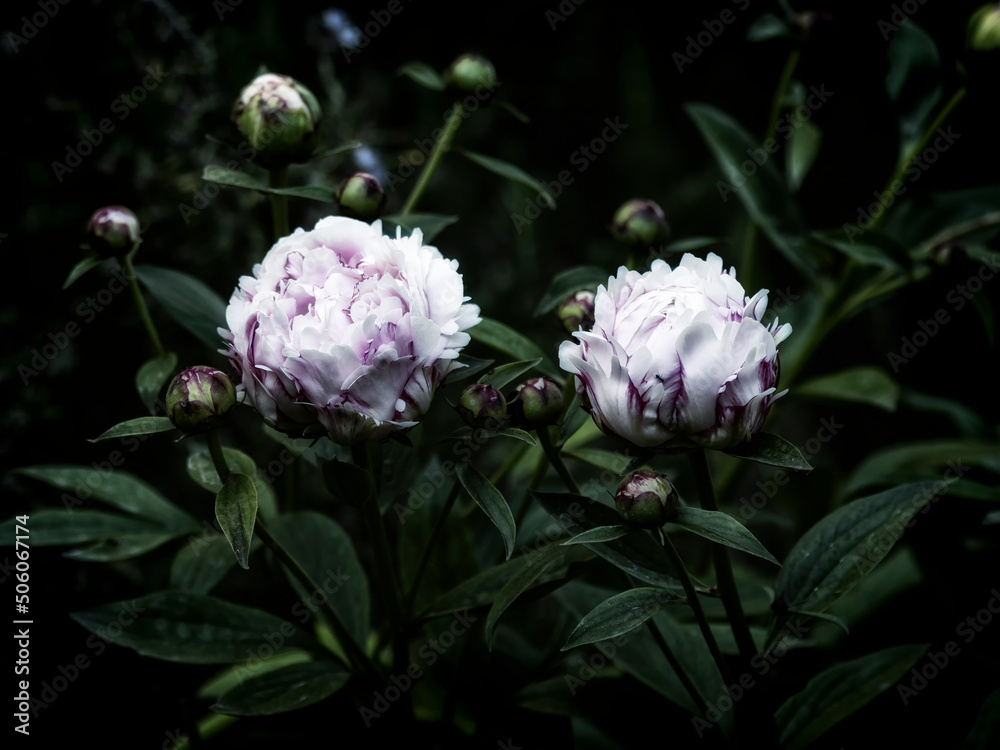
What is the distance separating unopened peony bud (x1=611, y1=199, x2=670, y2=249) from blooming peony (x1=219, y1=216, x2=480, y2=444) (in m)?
0.17

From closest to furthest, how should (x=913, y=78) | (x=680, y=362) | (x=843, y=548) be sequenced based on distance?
(x=680, y=362)
(x=843, y=548)
(x=913, y=78)

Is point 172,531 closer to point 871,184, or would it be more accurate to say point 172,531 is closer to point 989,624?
point 989,624

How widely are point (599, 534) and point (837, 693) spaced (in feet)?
0.89

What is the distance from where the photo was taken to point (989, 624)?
736mm

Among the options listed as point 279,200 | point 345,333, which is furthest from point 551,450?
point 279,200

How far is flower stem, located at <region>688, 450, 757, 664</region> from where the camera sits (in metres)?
0.46

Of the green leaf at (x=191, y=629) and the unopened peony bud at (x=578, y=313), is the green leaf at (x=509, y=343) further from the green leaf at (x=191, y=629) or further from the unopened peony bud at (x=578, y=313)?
the green leaf at (x=191, y=629)

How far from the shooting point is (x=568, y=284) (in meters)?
0.58

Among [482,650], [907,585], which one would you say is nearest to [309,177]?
[482,650]

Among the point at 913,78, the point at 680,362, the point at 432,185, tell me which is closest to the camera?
the point at 680,362

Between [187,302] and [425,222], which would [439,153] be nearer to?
[425,222]

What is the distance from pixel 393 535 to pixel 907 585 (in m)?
0.66

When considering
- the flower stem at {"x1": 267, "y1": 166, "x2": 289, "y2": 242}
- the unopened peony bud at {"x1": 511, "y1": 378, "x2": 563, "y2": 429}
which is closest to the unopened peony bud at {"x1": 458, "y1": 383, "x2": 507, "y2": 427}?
the unopened peony bud at {"x1": 511, "y1": 378, "x2": 563, "y2": 429}

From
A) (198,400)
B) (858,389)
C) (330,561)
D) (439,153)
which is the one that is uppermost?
(439,153)
